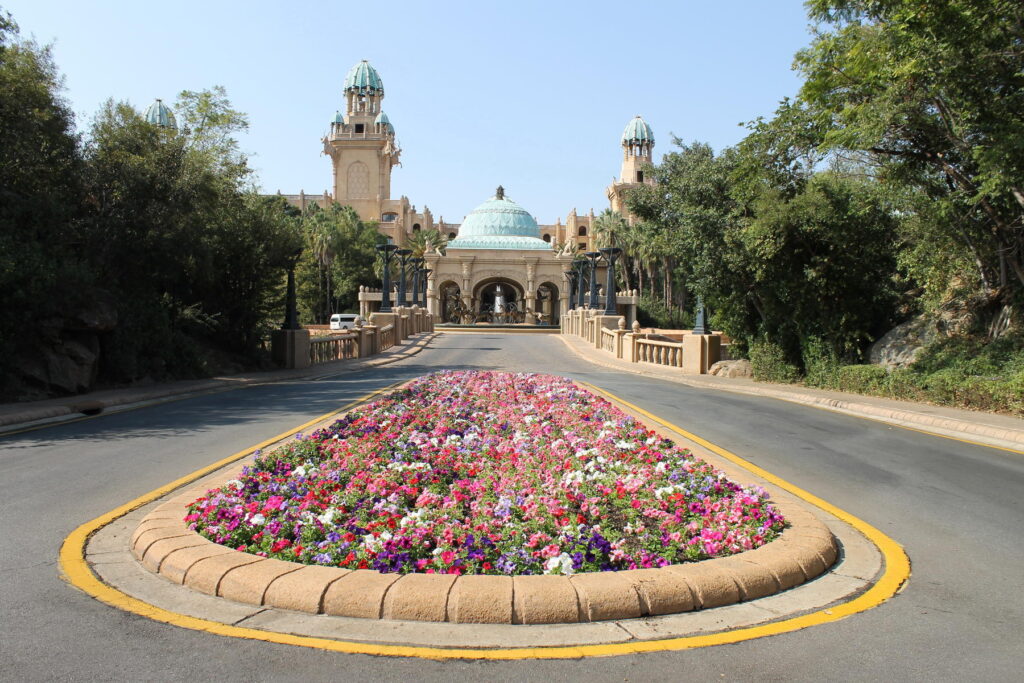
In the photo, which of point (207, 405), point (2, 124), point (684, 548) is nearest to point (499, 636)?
point (684, 548)

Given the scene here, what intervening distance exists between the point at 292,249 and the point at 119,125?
635 cm

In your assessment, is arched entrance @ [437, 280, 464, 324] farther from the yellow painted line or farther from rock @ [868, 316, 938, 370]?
the yellow painted line

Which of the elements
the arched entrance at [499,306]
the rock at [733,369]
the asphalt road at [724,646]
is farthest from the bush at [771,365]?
the arched entrance at [499,306]

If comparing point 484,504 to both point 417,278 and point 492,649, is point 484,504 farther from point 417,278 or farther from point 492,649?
point 417,278

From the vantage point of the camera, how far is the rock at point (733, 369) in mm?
23972

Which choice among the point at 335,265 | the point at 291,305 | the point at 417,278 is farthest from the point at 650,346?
the point at 335,265

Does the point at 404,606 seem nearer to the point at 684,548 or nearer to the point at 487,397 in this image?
the point at 684,548

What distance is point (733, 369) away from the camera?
24.2 m

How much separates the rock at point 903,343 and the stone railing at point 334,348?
56.9ft

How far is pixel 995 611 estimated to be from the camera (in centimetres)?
454

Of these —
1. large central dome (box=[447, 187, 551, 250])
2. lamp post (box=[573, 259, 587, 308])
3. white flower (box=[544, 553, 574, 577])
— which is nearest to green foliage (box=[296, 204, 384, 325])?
large central dome (box=[447, 187, 551, 250])

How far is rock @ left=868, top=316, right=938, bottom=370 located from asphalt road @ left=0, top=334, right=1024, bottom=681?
19.1 feet

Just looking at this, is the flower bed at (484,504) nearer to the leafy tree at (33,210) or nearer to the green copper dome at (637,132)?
the leafy tree at (33,210)

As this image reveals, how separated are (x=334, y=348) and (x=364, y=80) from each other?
96.7 metres
